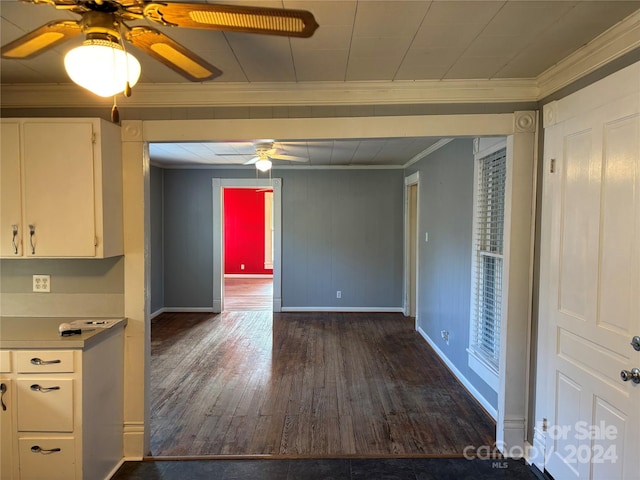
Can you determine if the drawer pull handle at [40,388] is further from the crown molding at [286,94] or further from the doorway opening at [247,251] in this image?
the doorway opening at [247,251]

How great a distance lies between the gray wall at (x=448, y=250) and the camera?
3.50 m

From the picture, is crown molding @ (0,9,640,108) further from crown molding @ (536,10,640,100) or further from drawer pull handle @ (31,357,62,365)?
drawer pull handle @ (31,357,62,365)

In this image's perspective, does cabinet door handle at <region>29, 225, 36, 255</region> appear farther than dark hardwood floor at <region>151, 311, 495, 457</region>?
No

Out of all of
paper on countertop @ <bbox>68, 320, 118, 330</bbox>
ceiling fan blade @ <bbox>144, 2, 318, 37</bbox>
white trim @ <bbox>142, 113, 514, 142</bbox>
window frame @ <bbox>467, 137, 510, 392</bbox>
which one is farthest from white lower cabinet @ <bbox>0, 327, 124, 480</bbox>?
window frame @ <bbox>467, 137, 510, 392</bbox>

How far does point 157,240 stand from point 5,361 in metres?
4.27

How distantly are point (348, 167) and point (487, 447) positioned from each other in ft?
14.7

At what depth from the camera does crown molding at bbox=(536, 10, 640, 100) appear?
1.65 meters

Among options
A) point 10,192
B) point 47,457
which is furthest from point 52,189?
point 47,457

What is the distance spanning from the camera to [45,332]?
212 cm

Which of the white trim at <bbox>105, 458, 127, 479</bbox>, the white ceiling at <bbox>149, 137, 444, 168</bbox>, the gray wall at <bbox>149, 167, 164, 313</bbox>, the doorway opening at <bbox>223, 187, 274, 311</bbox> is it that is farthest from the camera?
the doorway opening at <bbox>223, 187, 274, 311</bbox>

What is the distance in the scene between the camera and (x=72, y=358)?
1993 millimetres

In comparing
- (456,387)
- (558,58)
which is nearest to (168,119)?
(558,58)

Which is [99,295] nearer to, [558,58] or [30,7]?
[30,7]

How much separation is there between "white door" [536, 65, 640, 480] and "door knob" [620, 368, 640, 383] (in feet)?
0.07
